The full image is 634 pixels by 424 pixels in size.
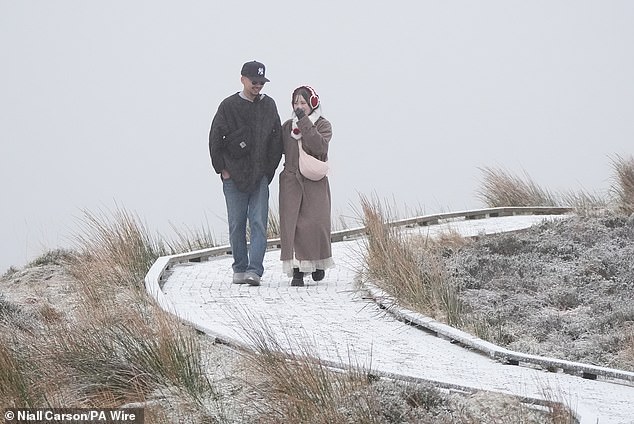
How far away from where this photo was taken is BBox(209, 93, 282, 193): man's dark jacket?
12.5m

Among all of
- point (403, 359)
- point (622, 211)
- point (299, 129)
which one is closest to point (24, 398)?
point (403, 359)

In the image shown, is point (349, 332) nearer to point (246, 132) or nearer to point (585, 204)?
point (246, 132)

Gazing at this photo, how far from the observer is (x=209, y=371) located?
332 inches

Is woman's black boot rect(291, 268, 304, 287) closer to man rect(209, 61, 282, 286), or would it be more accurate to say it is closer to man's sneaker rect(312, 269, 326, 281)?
man's sneaker rect(312, 269, 326, 281)

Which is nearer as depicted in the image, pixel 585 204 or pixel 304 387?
pixel 304 387

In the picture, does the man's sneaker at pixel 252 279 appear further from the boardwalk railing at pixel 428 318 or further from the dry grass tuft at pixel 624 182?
the dry grass tuft at pixel 624 182

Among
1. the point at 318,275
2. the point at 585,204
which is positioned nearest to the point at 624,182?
the point at 585,204

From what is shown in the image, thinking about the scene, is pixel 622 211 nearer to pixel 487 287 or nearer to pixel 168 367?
pixel 487 287

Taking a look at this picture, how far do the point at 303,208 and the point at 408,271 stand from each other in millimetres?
1683

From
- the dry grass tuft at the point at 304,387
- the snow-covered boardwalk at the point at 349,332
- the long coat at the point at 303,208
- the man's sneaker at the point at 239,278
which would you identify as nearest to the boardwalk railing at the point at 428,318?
the snow-covered boardwalk at the point at 349,332

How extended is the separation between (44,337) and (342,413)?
9.22 feet

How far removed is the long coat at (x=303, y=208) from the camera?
1255 cm

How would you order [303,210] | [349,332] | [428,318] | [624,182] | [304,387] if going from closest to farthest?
[304,387] < [349,332] < [428,318] < [303,210] < [624,182]

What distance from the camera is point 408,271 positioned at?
37.6 feet
